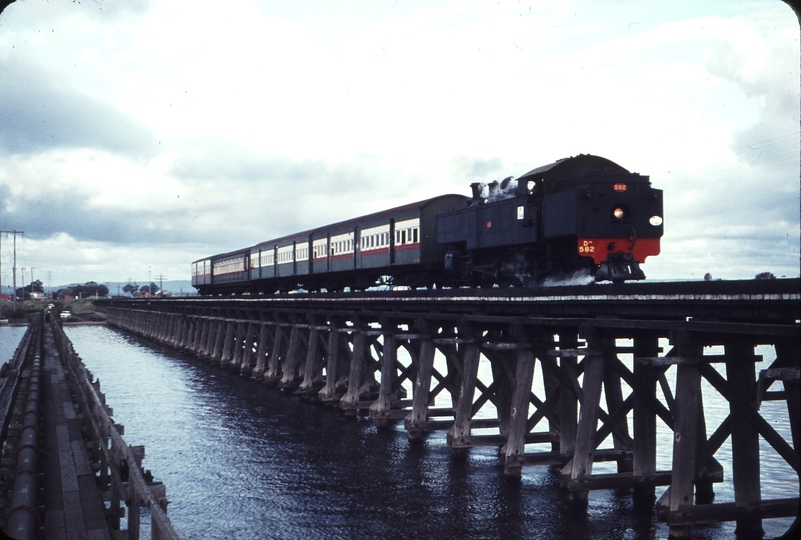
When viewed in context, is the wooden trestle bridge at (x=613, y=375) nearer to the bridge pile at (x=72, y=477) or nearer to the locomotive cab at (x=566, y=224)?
the locomotive cab at (x=566, y=224)

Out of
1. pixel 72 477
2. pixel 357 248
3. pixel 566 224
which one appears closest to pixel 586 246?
pixel 566 224

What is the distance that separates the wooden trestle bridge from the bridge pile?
722 cm

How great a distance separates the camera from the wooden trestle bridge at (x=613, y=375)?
392 inches

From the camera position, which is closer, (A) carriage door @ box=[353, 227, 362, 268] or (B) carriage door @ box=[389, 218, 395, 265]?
(B) carriage door @ box=[389, 218, 395, 265]

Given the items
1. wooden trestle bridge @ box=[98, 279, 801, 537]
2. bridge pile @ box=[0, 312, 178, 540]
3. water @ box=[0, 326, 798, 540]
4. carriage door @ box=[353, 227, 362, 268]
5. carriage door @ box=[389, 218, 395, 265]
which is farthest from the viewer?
carriage door @ box=[353, 227, 362, 268]

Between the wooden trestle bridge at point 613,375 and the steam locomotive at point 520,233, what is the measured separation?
2094 millimetres

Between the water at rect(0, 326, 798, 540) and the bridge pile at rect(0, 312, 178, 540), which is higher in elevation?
the bridge pile at rect(0, 312, 178, 540)

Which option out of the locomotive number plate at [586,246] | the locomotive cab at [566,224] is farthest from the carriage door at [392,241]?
the locomotive number plate at [586,246]

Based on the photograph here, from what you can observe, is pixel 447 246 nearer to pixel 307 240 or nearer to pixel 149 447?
pixel 149 447

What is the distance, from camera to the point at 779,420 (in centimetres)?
2878

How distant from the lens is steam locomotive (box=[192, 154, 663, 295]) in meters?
16.9

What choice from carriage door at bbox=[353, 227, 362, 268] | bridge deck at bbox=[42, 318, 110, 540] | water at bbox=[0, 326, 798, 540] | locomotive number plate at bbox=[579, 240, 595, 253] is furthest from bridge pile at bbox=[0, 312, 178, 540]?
carriage door at bbox=[353, 227, 362, 268]

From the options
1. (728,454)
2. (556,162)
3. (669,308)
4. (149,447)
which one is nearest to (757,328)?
(669,308)

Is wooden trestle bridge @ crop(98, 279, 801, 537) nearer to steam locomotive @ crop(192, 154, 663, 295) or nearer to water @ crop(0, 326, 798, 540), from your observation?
water @ crop(0, 326, 798, 540)
